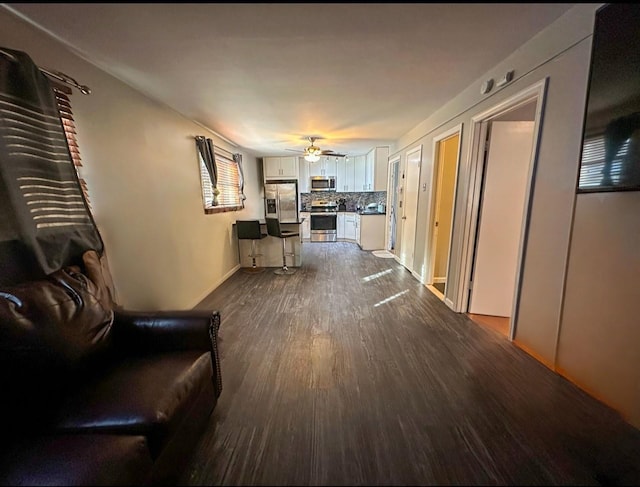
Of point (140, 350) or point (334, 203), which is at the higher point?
point (334, 203)

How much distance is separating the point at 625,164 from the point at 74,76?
3.46 m

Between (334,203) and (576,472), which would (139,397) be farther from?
(334,203)

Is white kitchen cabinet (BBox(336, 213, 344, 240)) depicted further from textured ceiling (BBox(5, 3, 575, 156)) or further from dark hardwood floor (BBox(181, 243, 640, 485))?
dark hardwood floor (BBox(181, 243, 640, 485))

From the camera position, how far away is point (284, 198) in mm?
7039

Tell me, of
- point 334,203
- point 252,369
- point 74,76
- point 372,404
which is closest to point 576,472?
point 372,404

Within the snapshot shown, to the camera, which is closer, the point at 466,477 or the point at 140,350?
the point at 466,477

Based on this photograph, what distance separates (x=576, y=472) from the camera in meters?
1.25

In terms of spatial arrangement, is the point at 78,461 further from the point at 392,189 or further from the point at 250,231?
the point at 392,189

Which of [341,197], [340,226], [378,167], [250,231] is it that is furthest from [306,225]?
[250,231]

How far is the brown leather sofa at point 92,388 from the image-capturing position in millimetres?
950

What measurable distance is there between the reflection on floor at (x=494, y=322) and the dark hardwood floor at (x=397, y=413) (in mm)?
123

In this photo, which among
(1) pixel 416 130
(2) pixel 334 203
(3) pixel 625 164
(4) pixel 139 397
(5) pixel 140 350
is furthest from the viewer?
(2) pixel 334 203

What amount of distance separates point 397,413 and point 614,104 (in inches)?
84.5

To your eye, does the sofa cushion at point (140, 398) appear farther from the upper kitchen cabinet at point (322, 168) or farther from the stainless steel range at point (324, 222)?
the upper kitchen cabinet at point (322, 168)
